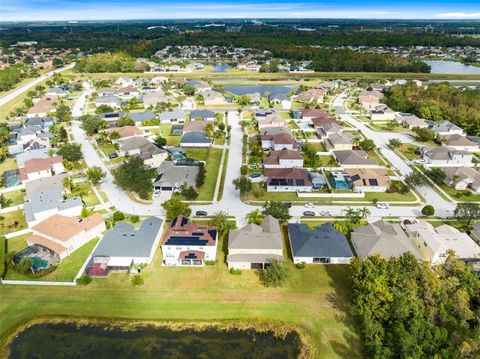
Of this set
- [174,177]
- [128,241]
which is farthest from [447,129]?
[128,241]

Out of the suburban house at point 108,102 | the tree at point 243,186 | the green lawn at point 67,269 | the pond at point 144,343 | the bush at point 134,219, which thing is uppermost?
the tree at point 243,186

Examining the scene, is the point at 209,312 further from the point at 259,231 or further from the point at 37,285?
the point at 37,285

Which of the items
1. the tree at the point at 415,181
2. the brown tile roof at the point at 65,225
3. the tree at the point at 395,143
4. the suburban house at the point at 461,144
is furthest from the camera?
the tree at the point at 395,143

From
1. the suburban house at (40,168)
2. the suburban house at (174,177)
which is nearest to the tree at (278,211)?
the suburban house at (174,177)

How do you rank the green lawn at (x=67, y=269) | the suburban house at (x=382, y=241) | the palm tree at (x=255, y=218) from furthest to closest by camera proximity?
the palm tree at (x=255, y=218), the suburban house at (x=382, y=241), the green lawn at (x=67, y=269)

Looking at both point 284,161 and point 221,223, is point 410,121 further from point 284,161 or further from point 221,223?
point 221,223

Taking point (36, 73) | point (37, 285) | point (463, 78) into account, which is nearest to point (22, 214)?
point (37, 285)

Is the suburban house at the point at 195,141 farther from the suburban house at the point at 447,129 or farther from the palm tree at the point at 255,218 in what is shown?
the suburban house at the point at 447,129

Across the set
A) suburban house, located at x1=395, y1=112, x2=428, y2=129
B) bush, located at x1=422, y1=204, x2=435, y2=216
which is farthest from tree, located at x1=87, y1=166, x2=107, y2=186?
suburban house, located at x1=395, y1=112, x2=428, y2=129
